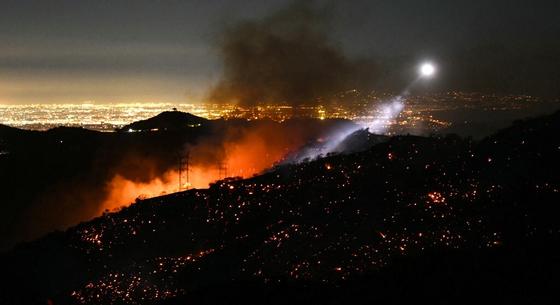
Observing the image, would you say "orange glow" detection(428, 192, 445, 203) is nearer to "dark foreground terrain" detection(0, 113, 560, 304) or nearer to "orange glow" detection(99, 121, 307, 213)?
"dark foreground terrain" detection(0, 113, 560, 304)

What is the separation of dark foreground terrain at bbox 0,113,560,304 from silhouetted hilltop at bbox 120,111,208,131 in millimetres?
47138

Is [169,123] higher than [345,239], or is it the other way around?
[169,123]

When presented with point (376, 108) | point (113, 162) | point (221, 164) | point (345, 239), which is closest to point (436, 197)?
point (345, 239)

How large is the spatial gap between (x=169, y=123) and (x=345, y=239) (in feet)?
190

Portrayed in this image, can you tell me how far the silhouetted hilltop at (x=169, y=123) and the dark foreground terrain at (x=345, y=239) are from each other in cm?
4714

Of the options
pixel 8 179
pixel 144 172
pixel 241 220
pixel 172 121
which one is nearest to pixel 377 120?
pixel 172 121

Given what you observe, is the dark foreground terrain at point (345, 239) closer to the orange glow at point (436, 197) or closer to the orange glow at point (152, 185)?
the orange glow at point (436, 197)

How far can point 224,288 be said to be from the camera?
37.5 ft

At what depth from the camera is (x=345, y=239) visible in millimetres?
12453

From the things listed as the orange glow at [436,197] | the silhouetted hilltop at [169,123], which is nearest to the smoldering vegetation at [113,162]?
the silhouetted hilltop at [169,123]

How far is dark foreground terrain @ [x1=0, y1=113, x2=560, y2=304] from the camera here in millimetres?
9898

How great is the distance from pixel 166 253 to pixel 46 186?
33770 millimetres

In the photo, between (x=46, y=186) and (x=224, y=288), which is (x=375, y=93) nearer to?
(x=46, y=186)

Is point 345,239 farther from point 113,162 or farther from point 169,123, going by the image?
point 169,123
